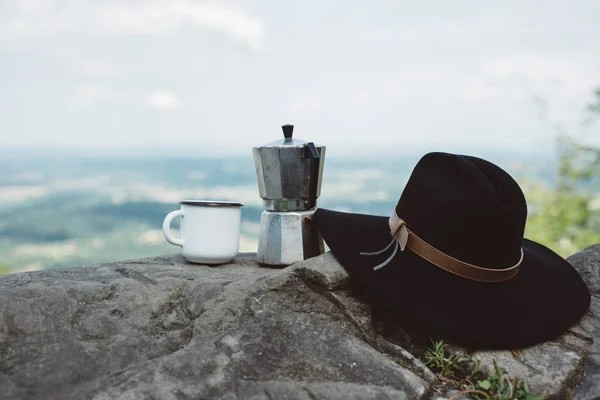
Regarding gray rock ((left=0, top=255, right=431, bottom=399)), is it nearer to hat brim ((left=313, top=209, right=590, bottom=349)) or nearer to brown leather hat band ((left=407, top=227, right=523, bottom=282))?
hat brim ((left=313, top=209, right=590, bottom=349))

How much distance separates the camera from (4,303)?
2244mm

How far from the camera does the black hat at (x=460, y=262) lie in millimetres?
2391

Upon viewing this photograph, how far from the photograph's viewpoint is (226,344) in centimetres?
205

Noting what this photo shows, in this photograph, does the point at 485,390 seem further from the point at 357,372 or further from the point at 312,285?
the point at 312,285

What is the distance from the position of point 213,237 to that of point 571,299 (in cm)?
158

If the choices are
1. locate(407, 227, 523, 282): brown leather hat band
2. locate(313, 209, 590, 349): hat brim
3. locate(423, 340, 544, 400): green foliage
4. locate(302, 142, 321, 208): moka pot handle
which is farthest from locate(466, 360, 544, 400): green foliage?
locate(302, 142, 321, 208): moka pot handle

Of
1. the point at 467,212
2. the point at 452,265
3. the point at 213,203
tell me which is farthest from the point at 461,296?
the point at 213,203

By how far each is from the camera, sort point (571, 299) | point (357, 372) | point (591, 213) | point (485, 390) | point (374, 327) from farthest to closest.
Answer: point (591, 213)
point (571, 299)
point (374, 327)
point (485, 390)
point (357, 372)

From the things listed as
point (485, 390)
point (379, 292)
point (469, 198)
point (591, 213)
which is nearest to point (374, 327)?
point (379, 292)

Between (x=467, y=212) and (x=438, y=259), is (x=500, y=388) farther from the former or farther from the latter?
(x=467, y=212)

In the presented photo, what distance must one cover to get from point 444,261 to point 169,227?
128 cm

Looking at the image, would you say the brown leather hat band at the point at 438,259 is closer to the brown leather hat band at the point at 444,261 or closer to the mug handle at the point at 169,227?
the brown leather hat band at the point at 444,261

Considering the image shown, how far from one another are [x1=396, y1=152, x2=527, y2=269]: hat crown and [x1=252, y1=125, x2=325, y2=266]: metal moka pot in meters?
0.58

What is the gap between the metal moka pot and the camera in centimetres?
300
